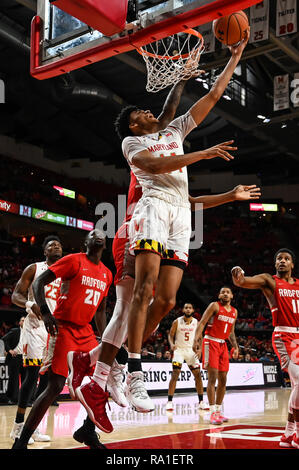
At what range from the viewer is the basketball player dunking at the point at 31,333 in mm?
6098

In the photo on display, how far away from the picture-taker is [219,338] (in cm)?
980

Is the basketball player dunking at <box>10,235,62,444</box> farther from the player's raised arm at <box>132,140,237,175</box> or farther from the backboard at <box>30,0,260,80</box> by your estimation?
the player's raised arm at <box>132,140,237,175</box>

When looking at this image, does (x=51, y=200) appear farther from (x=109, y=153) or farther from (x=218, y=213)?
(x=218, y=213)

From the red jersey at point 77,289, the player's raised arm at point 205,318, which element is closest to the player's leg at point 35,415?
the red jersey at point 77,289

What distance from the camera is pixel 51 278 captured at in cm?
525

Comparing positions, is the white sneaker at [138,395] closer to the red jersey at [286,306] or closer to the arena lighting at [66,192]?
the red jersey at [286,306]

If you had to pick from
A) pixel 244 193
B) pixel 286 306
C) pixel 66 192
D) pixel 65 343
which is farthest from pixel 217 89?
pixel 66 192

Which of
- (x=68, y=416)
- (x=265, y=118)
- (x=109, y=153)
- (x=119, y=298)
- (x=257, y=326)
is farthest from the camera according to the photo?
(x=109, y=153)

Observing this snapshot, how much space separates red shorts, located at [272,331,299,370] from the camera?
623 centimetres

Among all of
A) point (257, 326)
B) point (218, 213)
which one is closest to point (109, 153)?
point (218, 213)

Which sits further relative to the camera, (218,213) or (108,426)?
(218,213)

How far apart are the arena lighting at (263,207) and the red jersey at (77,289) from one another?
27049 millimetres
